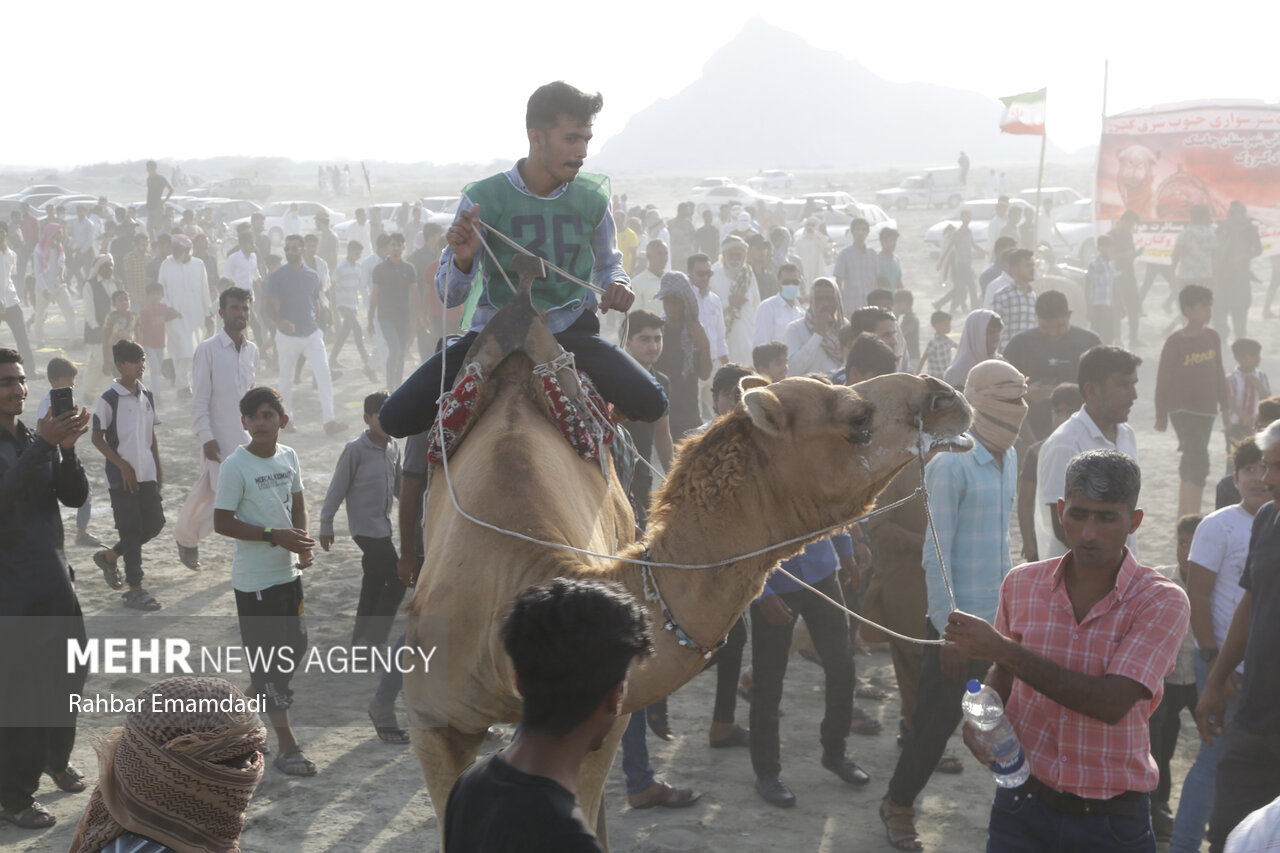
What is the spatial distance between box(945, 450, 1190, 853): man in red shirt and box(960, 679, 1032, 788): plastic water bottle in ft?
0.15

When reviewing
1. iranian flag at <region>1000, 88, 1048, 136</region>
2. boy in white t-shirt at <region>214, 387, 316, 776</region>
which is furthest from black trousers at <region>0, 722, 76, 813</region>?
iranian flag at <region>1000, 88, 1048, 136</region>

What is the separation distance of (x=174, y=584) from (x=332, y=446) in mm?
5287

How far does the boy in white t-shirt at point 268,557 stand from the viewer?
686 cm

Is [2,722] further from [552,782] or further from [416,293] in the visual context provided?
[416,293]

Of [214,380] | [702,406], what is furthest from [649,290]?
[214,380]

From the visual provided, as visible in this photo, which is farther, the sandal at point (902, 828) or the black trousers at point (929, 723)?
the sandal at point (902, 828)

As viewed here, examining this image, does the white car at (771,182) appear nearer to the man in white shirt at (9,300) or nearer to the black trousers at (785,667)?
the man in white shirt at (9,300)

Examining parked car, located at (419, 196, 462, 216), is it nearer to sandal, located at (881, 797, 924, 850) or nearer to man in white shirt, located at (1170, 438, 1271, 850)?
sandal, located at (881, 797, 924, 850)

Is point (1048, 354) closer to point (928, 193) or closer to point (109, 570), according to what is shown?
point (109, 570)

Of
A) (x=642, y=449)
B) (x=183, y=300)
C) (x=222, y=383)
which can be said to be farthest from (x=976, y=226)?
(x=642, y=449)

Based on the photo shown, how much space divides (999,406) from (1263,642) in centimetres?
183

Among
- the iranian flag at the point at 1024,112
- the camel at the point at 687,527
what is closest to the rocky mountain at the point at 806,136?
the iranian flag at the point at 1024,112

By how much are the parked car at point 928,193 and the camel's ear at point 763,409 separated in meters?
50.2

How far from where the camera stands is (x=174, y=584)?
34.1 ft
